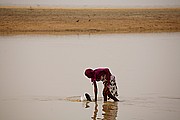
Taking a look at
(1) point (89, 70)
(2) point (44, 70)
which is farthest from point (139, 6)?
(2) point (44, 70)

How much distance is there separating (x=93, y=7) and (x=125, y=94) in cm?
68

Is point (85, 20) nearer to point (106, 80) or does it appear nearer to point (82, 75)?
point (82, 75)

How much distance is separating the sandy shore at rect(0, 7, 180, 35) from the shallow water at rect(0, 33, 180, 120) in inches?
2.1

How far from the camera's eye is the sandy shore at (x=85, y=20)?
8.64 feet

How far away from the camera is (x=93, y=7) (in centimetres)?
263

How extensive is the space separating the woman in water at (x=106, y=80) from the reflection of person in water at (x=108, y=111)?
52mm

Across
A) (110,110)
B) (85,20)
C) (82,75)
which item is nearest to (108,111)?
(110,110)

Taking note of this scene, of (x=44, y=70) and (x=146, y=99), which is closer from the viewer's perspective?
(x=146, y=99)

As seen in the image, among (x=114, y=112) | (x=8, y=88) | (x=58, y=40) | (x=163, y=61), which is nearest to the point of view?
(x=114, y=112)

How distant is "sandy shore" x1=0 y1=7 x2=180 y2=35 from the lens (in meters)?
2.63

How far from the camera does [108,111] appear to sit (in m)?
2.24

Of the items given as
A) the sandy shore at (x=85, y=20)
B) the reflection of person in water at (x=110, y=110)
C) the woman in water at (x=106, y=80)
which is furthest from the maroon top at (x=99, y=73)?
the sandy shore at (x=85, y=20)

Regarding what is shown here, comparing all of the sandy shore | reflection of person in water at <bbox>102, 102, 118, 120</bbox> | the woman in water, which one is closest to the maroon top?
the woman in water

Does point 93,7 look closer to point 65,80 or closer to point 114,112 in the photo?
point 65,80
